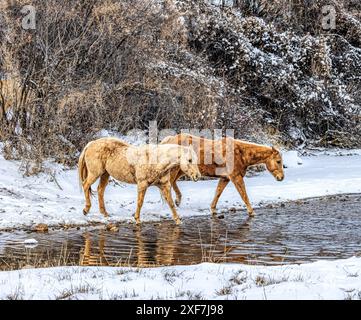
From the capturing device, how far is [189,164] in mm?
11883

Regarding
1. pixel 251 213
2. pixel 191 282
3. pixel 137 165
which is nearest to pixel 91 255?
pixel 191 282

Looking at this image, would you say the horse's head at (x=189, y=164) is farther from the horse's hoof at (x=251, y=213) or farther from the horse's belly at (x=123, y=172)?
the horse's hoof at (x=251, y=213)

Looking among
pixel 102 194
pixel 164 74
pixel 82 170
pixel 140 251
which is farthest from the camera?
pixel 164 74

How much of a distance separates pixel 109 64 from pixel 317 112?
37.8 feet

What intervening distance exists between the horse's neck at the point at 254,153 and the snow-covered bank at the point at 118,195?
1.15 metres

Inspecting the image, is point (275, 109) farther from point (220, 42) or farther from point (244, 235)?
point (244, 235)

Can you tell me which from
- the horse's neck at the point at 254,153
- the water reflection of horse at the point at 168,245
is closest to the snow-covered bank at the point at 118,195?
the horse's neck at the point at 254,153

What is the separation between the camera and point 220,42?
25406mm

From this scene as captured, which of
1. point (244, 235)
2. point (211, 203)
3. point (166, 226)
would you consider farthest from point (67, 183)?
point (244, 235)

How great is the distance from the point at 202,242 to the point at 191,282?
3.38m

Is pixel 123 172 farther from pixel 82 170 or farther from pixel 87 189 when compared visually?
pixel 82 170

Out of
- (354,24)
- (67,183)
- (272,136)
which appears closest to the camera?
(67,183)

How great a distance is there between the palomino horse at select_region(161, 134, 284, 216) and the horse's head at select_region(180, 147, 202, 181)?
182cm

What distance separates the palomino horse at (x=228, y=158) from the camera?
44.9ft
